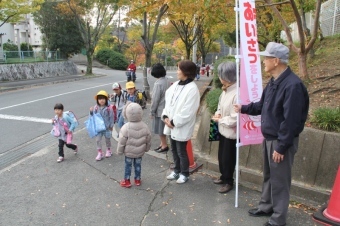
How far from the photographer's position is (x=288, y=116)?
2746mm

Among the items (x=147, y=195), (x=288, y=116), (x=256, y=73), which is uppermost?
(x=256, y=73)

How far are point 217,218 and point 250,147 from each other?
129 centimetres

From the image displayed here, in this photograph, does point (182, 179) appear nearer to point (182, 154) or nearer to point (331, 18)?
point (182, 154)

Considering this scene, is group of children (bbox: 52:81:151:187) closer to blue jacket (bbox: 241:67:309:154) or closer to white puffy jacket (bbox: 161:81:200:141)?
white puffy jacket (bbox: 161:81:200:141)

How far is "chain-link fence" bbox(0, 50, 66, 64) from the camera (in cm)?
2094

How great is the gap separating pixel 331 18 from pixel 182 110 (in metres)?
12.1

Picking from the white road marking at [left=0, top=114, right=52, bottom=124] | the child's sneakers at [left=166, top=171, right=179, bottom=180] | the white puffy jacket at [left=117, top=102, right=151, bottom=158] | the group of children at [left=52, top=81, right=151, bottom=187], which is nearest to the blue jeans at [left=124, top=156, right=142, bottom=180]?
the group of children at [left=52, top=81, right=151, bottom=187]

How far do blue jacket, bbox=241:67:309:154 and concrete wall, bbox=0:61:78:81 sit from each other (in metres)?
20.6

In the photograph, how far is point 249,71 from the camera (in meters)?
3.45

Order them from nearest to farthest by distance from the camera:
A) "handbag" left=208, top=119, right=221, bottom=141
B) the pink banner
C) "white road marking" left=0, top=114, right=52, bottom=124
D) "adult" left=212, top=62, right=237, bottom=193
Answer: the pink banner
"adult" left=212, top=62, right=237, bottom=193
"handbag" left=208, top=119, right=221, bottom=141
"white road marking" left=0, top=114, right=52, bottom=124

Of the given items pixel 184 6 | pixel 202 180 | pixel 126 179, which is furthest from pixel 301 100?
pixel 184 6

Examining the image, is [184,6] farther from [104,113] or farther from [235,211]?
[235,211]

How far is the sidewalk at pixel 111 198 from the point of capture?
3367 millimetres

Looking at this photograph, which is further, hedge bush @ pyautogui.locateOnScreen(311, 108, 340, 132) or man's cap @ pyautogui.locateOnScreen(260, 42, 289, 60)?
hedge bush @ pyautogui.locateOnScreen(311, 108, 340, 132)
